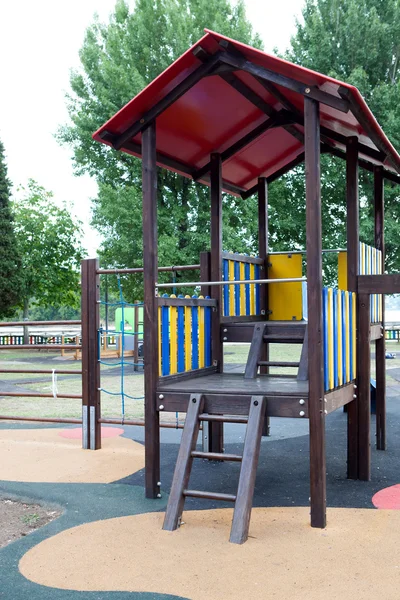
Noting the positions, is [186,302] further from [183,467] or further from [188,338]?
[183,467]

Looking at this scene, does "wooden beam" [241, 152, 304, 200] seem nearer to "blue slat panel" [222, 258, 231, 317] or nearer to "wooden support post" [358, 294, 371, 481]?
"blue slat panel" [222, 258, 231, 317]

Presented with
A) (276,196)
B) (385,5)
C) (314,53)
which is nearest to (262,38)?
(314,53)

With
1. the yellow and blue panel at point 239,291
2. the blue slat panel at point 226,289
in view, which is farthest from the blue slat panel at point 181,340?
the blue slat panel at point 226,289

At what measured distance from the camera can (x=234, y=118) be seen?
575 cm

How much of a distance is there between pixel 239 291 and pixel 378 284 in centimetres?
155

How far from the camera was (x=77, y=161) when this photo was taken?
24484mm

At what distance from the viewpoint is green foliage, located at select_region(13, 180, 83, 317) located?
30.4 metres

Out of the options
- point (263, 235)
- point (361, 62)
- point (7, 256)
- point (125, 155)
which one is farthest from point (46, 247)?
point (263, 235)

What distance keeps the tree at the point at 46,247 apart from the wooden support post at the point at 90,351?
23.9 meters

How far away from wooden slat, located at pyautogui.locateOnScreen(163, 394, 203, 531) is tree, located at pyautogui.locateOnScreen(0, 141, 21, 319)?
22.1m

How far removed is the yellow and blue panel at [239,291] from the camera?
6334 millimetres

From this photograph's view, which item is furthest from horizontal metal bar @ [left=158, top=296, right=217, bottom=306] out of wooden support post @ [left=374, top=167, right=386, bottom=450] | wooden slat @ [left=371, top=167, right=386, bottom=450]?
wooden support post @ [left=374, top=167, right=386, bottom=450]

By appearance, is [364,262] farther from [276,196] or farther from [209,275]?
[276,196]

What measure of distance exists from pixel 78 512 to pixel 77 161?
21.4 metres
